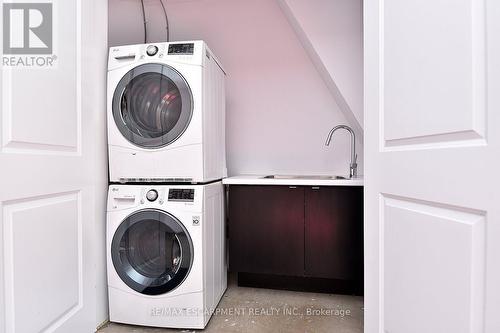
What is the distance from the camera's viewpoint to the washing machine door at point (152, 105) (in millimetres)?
1566

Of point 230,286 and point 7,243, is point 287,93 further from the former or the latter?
point 7,243

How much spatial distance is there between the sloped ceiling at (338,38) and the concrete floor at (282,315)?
130 centimetres

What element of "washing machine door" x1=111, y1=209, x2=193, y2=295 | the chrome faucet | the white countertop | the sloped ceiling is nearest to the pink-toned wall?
the chrome faucet

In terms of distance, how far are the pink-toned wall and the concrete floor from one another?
98 centimetres

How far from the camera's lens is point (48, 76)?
1.19 meters

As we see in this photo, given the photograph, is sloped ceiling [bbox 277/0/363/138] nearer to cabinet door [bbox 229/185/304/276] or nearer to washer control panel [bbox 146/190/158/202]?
cabinet door [bbox 229/185/304/276]

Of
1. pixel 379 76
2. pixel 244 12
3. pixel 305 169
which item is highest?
pixel 244 12

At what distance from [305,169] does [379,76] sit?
1.28 m

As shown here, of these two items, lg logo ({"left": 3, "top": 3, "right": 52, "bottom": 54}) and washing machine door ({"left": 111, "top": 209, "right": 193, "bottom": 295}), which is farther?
washing machine door ({"left": 111, "top": 209, "right": 193, "bottom": 295})

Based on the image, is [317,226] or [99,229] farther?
[317,226]

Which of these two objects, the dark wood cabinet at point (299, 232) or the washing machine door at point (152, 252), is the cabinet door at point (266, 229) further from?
the washing machine door at point (152, 252)

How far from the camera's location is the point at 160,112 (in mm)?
1645

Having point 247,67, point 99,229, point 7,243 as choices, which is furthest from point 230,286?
point 247,67

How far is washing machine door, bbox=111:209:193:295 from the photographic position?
1540 mm
